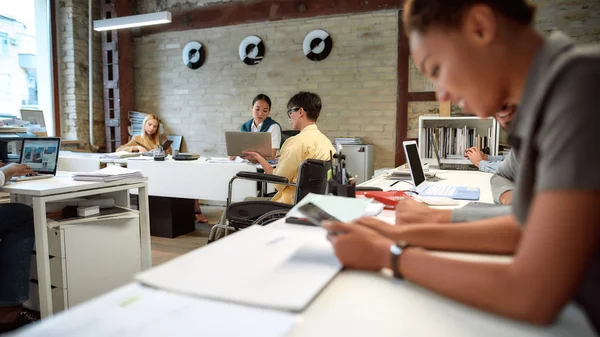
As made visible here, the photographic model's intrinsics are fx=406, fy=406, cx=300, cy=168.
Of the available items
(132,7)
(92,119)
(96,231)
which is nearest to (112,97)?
(92,119)

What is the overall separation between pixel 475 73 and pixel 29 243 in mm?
2421

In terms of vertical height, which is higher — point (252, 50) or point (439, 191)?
point (252, 50)

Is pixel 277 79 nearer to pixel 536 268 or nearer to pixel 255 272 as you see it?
pixel 255 272

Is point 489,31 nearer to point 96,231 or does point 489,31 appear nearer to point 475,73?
point 475,73

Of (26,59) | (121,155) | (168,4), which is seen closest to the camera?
(121,155)

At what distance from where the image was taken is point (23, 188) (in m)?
2.06

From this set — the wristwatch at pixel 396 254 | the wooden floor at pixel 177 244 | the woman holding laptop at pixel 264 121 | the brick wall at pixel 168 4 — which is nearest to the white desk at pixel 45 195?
the wooden floor at pixel 177 244

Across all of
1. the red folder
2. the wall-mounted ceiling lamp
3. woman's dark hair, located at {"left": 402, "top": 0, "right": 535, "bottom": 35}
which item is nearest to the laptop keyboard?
the red folder

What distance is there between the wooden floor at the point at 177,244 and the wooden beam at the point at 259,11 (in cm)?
316

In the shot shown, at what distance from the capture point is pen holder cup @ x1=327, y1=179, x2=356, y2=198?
1503 mm

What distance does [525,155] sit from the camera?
590 mm

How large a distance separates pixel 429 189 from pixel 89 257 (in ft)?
6.30

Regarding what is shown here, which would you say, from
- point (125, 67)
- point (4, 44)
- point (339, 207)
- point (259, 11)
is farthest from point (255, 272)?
point (125, 67)

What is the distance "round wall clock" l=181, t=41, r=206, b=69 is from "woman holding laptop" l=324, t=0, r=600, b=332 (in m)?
6.02
